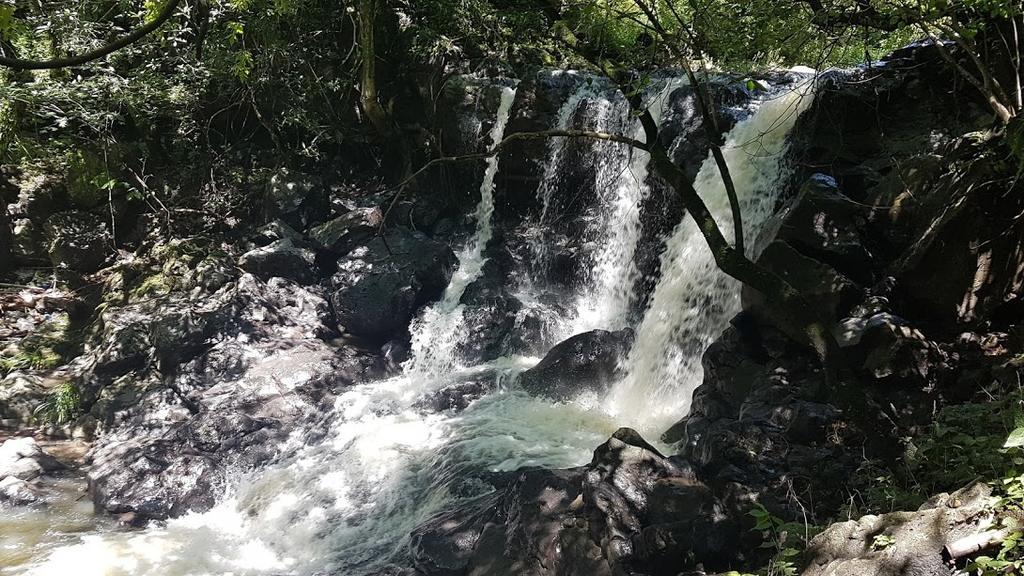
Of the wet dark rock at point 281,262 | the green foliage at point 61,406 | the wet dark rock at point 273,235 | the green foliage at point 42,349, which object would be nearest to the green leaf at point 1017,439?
the wet dark rock at point 281,262

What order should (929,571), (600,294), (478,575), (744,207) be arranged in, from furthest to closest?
(600,294) → (744,207) → (478,575) → (929,571)

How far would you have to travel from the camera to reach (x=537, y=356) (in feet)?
31.2

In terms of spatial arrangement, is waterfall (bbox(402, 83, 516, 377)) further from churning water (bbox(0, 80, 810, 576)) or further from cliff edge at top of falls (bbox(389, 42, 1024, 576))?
cliff edge at top of falls (bbox(389, 42, 1024, 576))

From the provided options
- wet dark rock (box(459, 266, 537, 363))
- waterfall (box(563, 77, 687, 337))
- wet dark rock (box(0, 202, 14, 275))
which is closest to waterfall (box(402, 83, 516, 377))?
wet dark rock (box(459, 266, 537, 363))

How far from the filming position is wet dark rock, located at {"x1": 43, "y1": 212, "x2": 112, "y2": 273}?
9836mm

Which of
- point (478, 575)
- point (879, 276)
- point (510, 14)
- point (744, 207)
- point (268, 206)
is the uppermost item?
point (510, 14)

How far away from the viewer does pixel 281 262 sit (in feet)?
33.8

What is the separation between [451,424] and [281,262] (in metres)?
4.54

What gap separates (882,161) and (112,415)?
33.3 ft

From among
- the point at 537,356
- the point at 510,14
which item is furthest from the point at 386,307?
the point at 510,14

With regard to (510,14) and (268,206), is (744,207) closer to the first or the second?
(510,14)

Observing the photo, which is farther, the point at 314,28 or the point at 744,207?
the point at 314,28

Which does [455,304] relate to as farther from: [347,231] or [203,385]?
[203,385]

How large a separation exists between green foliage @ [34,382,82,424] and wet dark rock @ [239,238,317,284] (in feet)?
9.89
